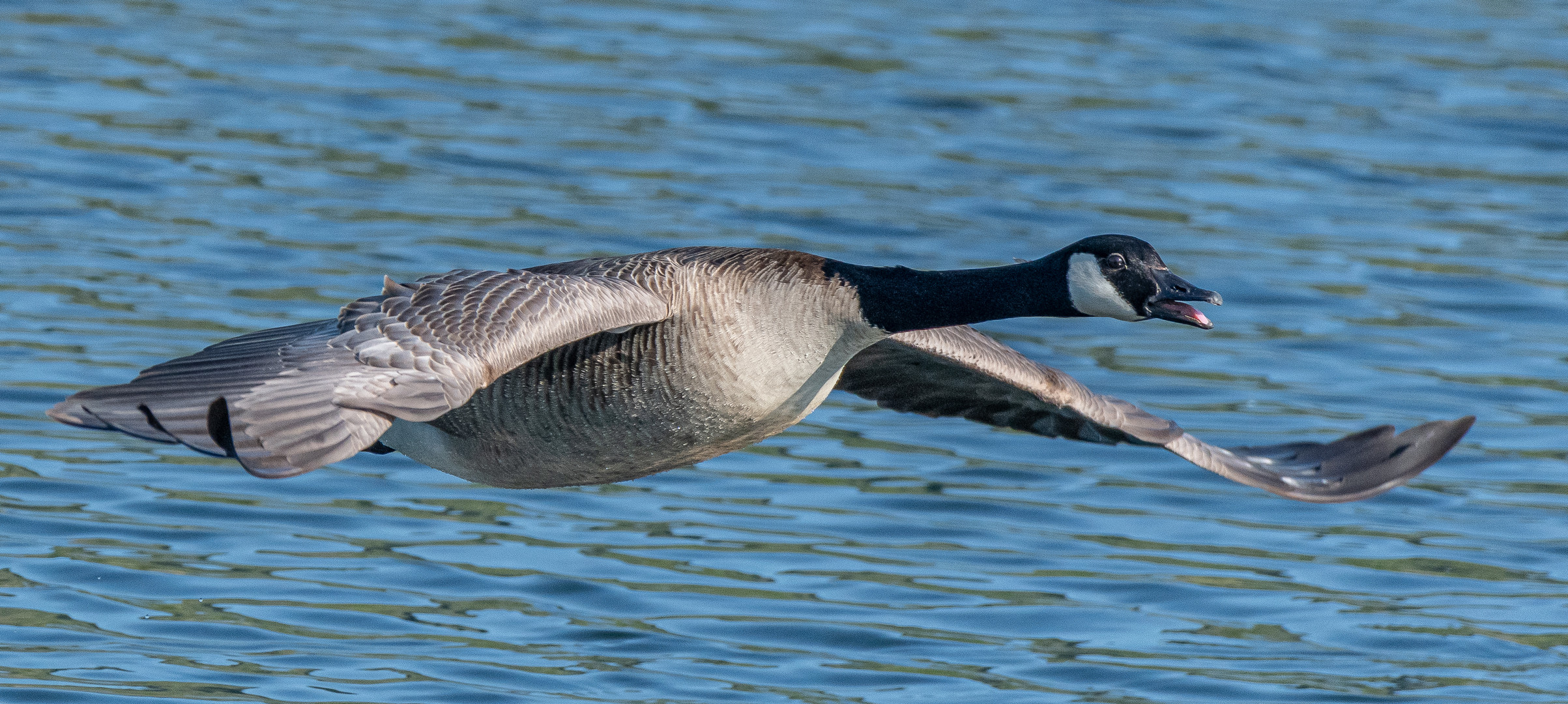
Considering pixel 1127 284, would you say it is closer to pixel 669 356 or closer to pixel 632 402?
pixel 669 356

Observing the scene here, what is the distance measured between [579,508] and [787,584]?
1.47 m

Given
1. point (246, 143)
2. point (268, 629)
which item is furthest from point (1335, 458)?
point (246, 143)

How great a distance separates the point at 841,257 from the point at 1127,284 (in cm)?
718

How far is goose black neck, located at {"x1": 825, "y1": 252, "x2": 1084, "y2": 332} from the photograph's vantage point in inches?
329

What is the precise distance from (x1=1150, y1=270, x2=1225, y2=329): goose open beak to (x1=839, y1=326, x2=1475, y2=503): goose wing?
131cm

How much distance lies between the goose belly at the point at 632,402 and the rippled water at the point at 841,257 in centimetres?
125

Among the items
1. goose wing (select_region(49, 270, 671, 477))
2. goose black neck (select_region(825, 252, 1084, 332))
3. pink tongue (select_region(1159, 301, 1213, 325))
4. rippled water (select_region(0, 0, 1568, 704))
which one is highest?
pink tongue (select_region(1159, 301, 1213, 325))

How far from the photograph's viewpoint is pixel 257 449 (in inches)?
252

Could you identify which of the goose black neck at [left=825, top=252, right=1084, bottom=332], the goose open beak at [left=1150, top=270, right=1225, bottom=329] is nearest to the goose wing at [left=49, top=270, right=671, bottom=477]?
the goose black neck at [left=825, top=252, right=1084, bottom=332]

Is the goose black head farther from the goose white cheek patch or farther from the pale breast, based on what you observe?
the pale breast

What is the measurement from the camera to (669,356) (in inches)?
325

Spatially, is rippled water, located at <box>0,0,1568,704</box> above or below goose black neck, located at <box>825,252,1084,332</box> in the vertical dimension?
below

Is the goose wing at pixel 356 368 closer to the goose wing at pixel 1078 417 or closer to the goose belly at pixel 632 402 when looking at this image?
the goose belly at pixel 632 402

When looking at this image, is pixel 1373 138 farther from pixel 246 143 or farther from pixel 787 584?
pixel 787 584
